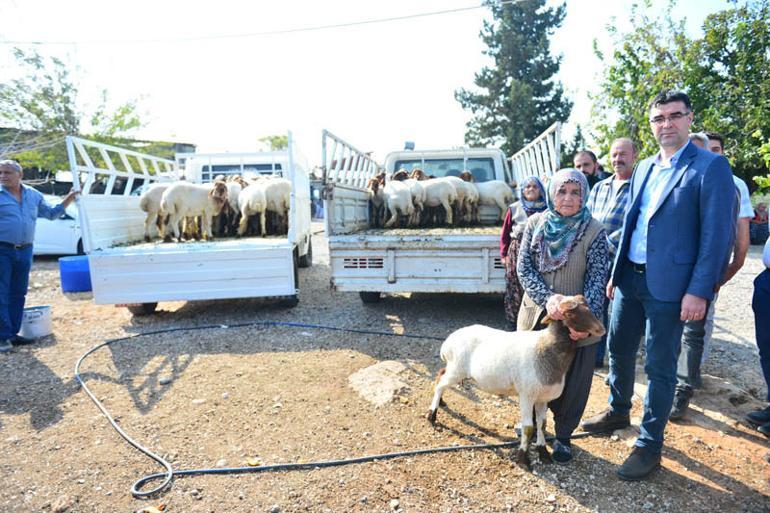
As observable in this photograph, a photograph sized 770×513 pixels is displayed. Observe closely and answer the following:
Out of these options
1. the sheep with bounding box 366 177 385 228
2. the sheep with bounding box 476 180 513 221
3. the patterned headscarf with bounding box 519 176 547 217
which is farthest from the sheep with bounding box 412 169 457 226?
the patterned headscarf with bounding box 519 176 547 217

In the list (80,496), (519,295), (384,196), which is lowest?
(80,496)

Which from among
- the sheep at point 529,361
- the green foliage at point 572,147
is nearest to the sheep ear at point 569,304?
the sheep at point 529,361

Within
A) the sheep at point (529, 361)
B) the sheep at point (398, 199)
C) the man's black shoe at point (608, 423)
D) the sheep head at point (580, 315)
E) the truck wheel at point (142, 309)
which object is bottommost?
the man's black shoe at point (608, 423)

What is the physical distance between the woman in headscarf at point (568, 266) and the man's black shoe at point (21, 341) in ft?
18.0

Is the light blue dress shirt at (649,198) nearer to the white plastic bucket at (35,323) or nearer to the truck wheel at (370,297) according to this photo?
the truck wheel at (370,297)

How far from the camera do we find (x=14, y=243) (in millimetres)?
4836

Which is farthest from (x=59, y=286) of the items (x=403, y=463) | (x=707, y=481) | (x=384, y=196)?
(x=707, y=481)

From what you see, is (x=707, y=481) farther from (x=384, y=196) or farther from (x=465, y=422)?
(x=384, y=196)

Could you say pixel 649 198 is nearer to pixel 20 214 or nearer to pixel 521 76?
pixel 20 214

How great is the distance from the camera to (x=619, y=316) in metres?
2.82

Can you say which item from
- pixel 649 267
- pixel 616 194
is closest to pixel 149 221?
pixel 616 194

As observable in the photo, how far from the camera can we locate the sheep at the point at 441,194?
673 centimetres

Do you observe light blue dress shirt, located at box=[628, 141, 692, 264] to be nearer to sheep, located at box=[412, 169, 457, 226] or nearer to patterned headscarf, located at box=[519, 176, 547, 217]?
patterned headscarf, located at box=[519, 176, 547, 217]

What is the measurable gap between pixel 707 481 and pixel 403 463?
5.65 feet
